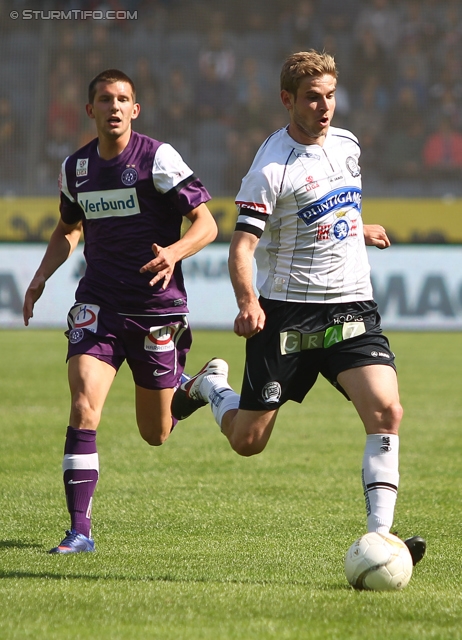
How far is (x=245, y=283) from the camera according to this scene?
4547 mm

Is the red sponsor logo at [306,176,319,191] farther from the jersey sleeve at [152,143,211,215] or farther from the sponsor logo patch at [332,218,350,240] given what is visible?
the jersey sleeve at [152,143,211,215]

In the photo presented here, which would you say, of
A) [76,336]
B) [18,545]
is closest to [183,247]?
[76,336]

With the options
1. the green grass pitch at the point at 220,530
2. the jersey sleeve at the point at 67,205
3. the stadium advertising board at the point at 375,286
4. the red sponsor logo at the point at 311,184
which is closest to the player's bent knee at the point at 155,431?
the green grass pitch at the point at 220,530

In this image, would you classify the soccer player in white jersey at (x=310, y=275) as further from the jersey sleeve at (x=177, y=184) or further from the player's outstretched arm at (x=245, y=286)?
the jersey sleeve at (x=177, y=184)

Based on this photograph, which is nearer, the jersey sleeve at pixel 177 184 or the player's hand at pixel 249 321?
the player's hand at pixel 249 321

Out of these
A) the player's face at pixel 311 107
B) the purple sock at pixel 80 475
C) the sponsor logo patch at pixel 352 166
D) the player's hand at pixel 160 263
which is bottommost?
the purple sock at pixel 80 475

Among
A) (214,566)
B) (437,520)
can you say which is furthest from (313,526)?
(214,566)

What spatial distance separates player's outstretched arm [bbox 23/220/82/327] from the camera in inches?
228

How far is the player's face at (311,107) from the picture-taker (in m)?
4.68

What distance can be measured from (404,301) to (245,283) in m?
14.2

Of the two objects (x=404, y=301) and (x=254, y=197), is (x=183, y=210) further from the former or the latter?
(x=404, y=301)

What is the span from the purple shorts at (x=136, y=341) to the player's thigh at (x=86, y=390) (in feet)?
0.31

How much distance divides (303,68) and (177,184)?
1.13 m

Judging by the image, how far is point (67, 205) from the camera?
5.81m
